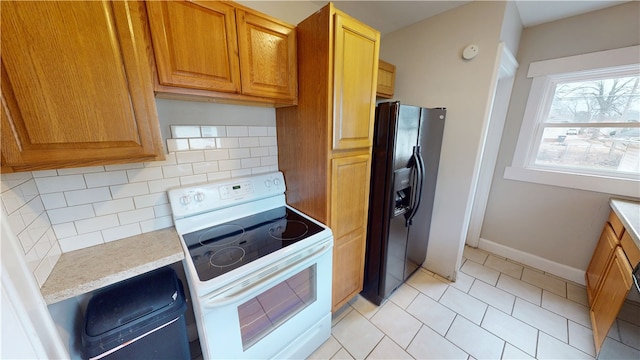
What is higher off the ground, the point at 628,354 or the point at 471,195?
the point at 471,195

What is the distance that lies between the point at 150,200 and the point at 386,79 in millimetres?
2050

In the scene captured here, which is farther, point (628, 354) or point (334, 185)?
point (334, 185)

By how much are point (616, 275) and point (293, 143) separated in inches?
89.3

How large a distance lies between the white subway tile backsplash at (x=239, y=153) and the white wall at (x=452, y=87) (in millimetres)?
1598

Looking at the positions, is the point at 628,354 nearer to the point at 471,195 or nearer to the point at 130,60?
the point at 471,195

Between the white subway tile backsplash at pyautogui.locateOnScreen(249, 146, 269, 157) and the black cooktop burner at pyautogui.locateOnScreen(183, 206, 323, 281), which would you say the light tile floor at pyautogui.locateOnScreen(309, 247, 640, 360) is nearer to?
the black cooktop burner at pyautogui.locateOnScreen(183, 206, 323, 281)

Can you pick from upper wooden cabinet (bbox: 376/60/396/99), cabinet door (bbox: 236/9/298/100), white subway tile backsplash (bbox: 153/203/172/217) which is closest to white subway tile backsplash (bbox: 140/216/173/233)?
white subway tile backsplash (bbox: 153/203/172/217)

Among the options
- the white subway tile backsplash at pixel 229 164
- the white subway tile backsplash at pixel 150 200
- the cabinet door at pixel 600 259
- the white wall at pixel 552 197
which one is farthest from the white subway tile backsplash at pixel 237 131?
the cabinet door at pixel 600 259

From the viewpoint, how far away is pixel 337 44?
1084 millimetres

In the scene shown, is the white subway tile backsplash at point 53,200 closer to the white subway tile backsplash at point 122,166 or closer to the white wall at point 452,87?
the white subway tile backsplash at point 122,166

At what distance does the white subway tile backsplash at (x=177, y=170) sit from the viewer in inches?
47.2

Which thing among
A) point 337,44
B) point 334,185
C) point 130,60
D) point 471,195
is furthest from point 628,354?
point 130,60

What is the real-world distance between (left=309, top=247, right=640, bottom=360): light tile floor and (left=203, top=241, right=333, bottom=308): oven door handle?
802 mm

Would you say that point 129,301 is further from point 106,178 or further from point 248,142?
point 248,142
